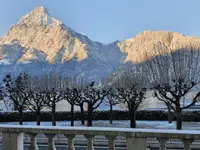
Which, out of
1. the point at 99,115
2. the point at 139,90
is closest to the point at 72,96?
the point at 99,115

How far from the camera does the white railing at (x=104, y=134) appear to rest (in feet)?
16.6

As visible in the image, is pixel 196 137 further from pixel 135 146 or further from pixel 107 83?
pixel 107 83

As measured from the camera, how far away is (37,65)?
19650 cm

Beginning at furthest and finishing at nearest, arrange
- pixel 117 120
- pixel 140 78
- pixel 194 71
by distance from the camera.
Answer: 1. pixel 140 78
2. pixel 117 120
3. pixel 194 71

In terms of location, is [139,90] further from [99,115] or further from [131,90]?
[99,115]

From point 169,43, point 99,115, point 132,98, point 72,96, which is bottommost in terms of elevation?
point 99,115

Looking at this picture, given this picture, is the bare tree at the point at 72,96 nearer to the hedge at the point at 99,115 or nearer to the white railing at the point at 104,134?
the hedge at the point at 99,115

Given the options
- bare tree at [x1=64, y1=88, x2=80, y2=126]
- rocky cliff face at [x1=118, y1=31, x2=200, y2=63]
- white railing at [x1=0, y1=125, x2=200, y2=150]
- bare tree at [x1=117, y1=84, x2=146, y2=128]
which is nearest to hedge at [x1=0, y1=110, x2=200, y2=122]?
bare tree at [x1=64, y1=88, x2=80, y2=126]

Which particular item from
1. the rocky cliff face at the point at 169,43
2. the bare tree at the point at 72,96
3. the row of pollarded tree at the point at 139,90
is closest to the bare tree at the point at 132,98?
the row of pollarded tree at the point at 139,90

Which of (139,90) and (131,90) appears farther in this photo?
(139,90)

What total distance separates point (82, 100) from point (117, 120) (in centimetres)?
593

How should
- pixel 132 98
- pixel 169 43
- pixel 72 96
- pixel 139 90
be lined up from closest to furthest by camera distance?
pixel 132 98 → pixel 139 90 → pixel 72 96 → pixel 169 43

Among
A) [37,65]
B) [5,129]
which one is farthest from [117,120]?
[37,65]

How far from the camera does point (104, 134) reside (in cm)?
537
